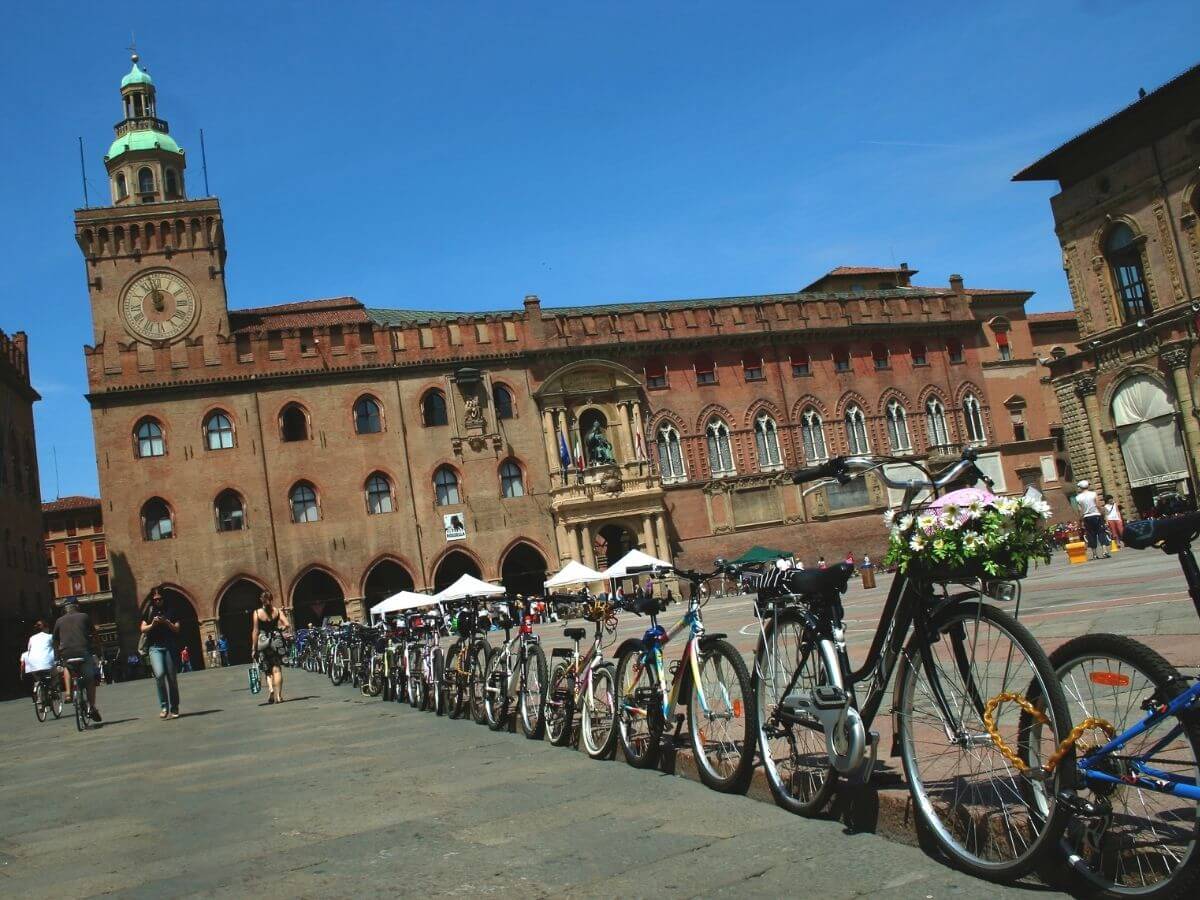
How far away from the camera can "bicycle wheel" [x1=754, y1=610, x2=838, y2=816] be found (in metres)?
5.29

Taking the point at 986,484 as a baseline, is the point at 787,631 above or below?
below

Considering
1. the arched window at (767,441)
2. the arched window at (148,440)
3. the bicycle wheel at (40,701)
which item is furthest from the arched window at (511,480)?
the bicycle wheel at (40,701)

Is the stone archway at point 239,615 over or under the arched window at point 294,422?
under

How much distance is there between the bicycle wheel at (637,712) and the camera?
22.9 ft

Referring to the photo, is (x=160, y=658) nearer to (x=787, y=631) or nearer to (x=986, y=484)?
(x=787, y=631)

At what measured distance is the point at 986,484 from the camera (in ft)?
15.6

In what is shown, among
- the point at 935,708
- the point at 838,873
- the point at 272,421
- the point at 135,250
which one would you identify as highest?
the point at 135,250

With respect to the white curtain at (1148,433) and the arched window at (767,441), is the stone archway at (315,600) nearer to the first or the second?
the arched window at (767,441)

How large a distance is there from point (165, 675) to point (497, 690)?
7417 mm

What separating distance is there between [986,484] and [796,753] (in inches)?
65.6

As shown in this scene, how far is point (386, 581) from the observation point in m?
45.2

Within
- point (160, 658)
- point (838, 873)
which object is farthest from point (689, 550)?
point (838, 873)

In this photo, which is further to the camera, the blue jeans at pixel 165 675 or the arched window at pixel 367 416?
the arched window at pixel 367 416

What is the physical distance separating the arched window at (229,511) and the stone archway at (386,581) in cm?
526
